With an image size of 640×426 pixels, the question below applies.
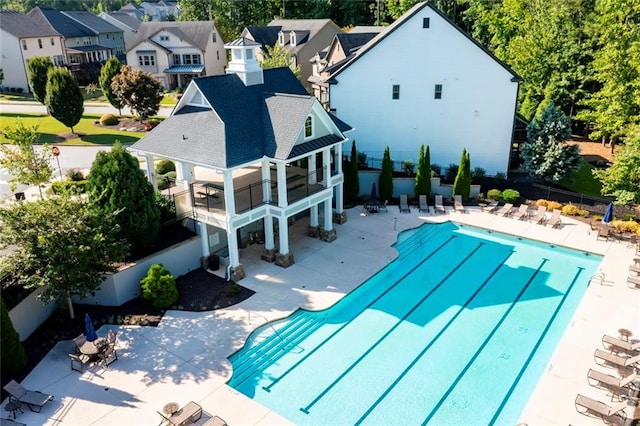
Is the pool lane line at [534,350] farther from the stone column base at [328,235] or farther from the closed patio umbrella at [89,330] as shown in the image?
the closed patio umbrella at [89,330]

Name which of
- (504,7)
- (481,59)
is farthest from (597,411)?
(504,7)

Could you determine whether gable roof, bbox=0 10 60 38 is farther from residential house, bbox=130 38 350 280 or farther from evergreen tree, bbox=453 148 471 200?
evergreen tree, bbox=453 148 471 200

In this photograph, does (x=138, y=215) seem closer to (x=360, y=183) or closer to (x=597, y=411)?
(x=360, y=183)

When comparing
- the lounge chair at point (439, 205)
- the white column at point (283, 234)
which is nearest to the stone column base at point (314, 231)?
the white column at point (283, 234)

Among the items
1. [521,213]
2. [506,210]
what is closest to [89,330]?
[506,210]

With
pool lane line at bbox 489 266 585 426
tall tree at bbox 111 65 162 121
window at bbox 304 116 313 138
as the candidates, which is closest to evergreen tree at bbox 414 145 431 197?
window at bbox 304 116 313 138

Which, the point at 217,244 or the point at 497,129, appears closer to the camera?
the point at 217,244
